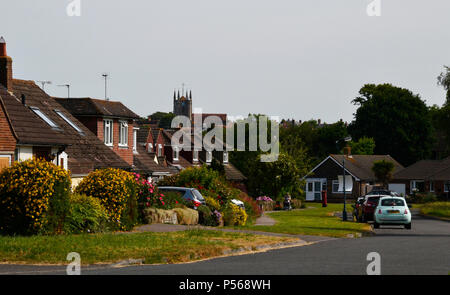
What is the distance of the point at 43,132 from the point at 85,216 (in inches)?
470

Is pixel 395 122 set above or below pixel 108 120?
above

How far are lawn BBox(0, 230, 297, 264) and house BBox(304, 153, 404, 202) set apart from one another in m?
71.8

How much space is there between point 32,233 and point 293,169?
5197 cm

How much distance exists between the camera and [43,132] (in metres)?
35.6

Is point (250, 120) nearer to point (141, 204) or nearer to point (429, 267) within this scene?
point (141, 204)

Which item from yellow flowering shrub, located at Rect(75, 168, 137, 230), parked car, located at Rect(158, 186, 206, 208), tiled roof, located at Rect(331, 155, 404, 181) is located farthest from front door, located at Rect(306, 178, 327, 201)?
yellow flowering shrub, located at Rect(75, 168, 137, 230)

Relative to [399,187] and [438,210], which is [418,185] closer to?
[399,187]

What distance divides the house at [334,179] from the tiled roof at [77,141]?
51.7 m

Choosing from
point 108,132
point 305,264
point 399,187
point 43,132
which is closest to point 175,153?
point 108,132

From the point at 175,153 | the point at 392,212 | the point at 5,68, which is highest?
the point at 5,68

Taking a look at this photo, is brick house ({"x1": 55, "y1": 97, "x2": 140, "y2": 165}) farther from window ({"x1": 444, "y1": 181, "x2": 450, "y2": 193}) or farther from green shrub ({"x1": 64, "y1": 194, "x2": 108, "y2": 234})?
window ({"x1": 444, "y1": 181, "x2": 450, "y2": 193})

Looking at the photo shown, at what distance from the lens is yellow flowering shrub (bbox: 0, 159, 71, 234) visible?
75.3 ft

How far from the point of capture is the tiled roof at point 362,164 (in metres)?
95.8

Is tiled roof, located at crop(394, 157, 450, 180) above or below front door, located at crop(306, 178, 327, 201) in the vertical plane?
above
